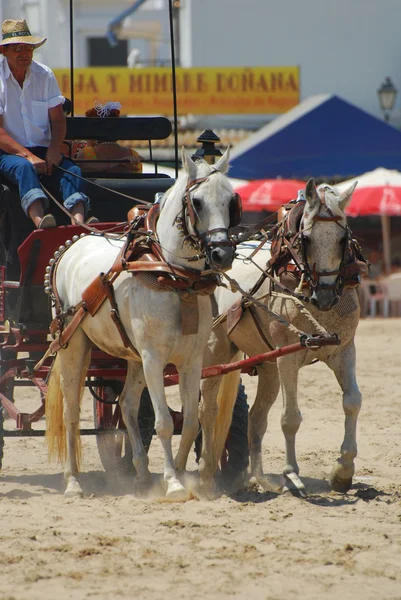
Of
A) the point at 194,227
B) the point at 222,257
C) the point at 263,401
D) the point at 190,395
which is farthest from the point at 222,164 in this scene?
Result: the point at 263,401

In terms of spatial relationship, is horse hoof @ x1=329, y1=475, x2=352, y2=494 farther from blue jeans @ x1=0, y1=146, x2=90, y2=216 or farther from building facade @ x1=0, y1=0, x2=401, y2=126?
building facade @ x1=0, y1=0, x2=401, y2=126

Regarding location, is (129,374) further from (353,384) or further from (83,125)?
(83,125)

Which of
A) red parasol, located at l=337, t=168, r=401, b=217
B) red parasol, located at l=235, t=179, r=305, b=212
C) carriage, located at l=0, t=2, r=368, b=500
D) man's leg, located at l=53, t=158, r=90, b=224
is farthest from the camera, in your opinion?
red parasol, located at l=235, t=179, r=305, b=212

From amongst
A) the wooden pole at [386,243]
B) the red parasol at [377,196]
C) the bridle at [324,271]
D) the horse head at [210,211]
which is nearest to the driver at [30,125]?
the horse head at [210,211]

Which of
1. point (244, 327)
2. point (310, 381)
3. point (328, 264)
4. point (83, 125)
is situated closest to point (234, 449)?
point (244, 327)

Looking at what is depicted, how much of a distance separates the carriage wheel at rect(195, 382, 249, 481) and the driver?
170 cm

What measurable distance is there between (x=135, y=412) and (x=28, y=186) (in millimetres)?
1618

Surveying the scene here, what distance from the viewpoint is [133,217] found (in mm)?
6492

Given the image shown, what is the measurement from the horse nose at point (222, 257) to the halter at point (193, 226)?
39mm

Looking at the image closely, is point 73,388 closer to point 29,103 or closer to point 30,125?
point 30,125

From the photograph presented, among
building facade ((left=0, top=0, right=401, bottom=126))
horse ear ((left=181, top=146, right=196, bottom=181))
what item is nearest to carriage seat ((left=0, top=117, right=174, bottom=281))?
horse ear ((left=181, top=146, right=196, bottom=181))

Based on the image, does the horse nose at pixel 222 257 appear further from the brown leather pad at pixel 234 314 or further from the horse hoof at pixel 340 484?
the horse hoof at pixel 340 484

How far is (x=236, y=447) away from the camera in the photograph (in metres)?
7.17

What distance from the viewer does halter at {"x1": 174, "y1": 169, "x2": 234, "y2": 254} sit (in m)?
5.57
